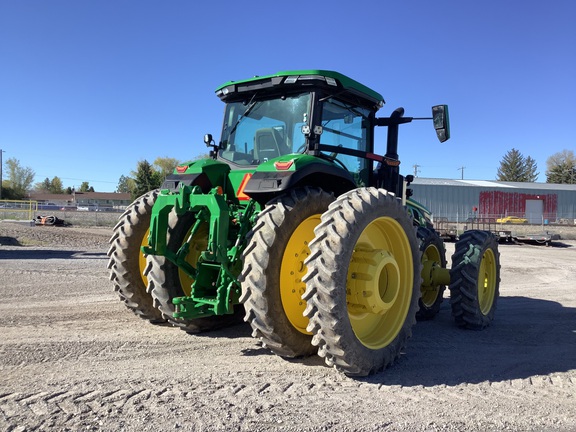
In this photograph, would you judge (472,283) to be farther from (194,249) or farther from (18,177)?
(18,177)

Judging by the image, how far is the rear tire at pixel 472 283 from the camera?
5832 mm

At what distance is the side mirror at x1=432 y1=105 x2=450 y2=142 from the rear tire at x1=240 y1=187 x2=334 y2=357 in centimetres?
212

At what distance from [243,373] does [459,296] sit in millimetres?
3232

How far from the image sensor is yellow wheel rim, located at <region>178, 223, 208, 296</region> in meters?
4.91

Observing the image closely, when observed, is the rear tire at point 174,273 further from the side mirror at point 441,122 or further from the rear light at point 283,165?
the side mirror at point 441,122

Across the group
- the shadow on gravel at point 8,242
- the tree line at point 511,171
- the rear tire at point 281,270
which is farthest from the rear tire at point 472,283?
the tree line at point 511,171

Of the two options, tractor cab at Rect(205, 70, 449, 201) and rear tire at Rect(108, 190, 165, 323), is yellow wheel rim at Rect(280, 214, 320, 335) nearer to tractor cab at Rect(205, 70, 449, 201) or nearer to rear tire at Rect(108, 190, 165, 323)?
tractor cab at Rect(205, 70, 449, 201)

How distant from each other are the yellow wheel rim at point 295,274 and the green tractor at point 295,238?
14 mm

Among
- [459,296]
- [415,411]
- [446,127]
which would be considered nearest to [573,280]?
[459,296]

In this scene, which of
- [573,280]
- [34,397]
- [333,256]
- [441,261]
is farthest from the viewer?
[573,280]

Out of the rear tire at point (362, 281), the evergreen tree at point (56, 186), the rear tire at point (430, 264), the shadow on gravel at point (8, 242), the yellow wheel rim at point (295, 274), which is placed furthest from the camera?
the evergreen tree at point (56, 186)

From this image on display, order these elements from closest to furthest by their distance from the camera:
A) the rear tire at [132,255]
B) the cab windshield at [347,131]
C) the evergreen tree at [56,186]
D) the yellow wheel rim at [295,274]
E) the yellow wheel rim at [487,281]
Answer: the yellow wheel rim at [295,274], the cab windshield at [347,131], the rear tire at [132,255], the yellow wheel rim at [487,281], the evergreen tree at [56,186]

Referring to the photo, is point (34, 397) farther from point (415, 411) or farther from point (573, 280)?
point (573, 280)

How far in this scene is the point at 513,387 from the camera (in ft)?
12.7
